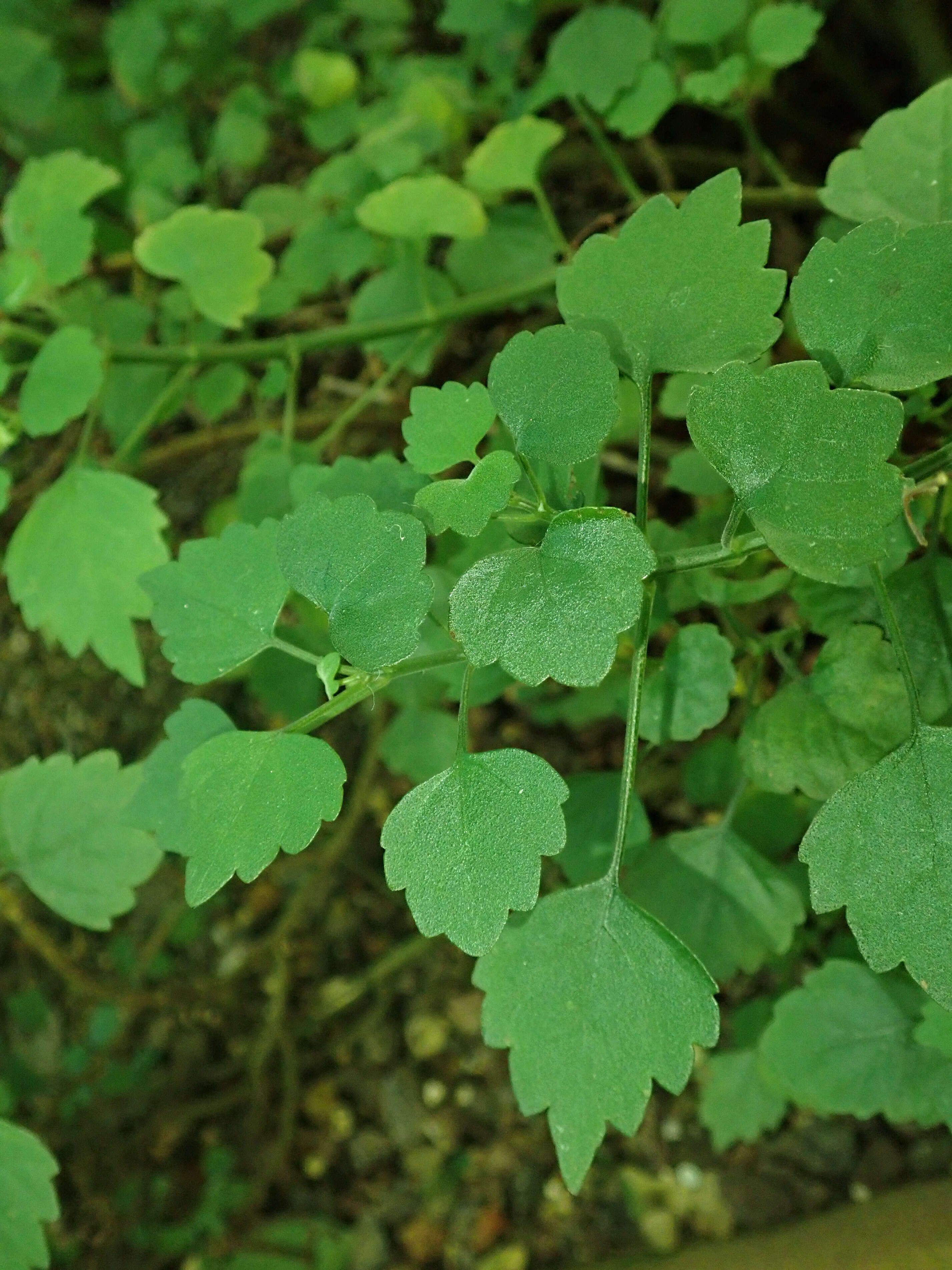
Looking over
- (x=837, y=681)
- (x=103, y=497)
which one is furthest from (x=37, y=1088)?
(x=837, y=681)

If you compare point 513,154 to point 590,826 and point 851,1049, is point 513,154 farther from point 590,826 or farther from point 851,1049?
point 851,1049

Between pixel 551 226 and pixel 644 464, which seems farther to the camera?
pixel 551 226

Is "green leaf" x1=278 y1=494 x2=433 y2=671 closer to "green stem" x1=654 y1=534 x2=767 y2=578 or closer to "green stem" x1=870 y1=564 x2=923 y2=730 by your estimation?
"green stem" x1=654 y1=534 x2=767 y2=578

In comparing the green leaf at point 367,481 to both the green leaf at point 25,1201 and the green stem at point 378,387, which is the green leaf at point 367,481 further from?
the green leaf at point 25,1201

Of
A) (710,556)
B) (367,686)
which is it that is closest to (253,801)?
(367,686)

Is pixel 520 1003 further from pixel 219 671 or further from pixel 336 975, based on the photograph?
pixel 336 975
